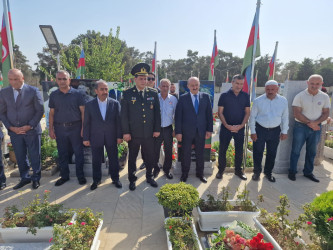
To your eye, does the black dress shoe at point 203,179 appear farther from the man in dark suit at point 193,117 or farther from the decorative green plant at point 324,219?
the decorative green plant at point 324,219

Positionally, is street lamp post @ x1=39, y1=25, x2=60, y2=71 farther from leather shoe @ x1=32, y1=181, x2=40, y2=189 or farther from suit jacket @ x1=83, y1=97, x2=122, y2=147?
leather shoe @ x1=32, y1=181, x2=40, y2=189

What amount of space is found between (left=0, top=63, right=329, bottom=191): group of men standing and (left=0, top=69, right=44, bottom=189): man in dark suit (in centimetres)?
1

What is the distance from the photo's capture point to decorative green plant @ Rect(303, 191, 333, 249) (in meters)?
1.82

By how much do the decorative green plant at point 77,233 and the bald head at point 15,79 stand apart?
266 cm

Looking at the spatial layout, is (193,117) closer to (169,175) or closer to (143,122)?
(143,122)

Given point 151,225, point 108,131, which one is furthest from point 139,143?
point 151,225

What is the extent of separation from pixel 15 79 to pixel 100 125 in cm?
166

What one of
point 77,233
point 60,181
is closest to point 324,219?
point 77,233

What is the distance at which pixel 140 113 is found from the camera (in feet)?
12.0

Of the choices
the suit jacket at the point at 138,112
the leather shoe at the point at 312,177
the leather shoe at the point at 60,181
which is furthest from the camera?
the leather shoe at the point at 312,177

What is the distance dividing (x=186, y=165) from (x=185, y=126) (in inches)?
31.6

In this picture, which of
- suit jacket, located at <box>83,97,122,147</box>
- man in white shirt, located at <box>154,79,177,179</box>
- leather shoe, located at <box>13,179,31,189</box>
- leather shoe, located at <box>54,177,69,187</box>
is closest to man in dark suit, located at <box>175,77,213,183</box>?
man in white shirt, located at <box>154,79,177,179</box>

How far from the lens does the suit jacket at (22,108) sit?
372cm

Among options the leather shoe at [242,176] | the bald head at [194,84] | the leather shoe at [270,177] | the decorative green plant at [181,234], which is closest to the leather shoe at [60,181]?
the decorative green plant at [181,234]
